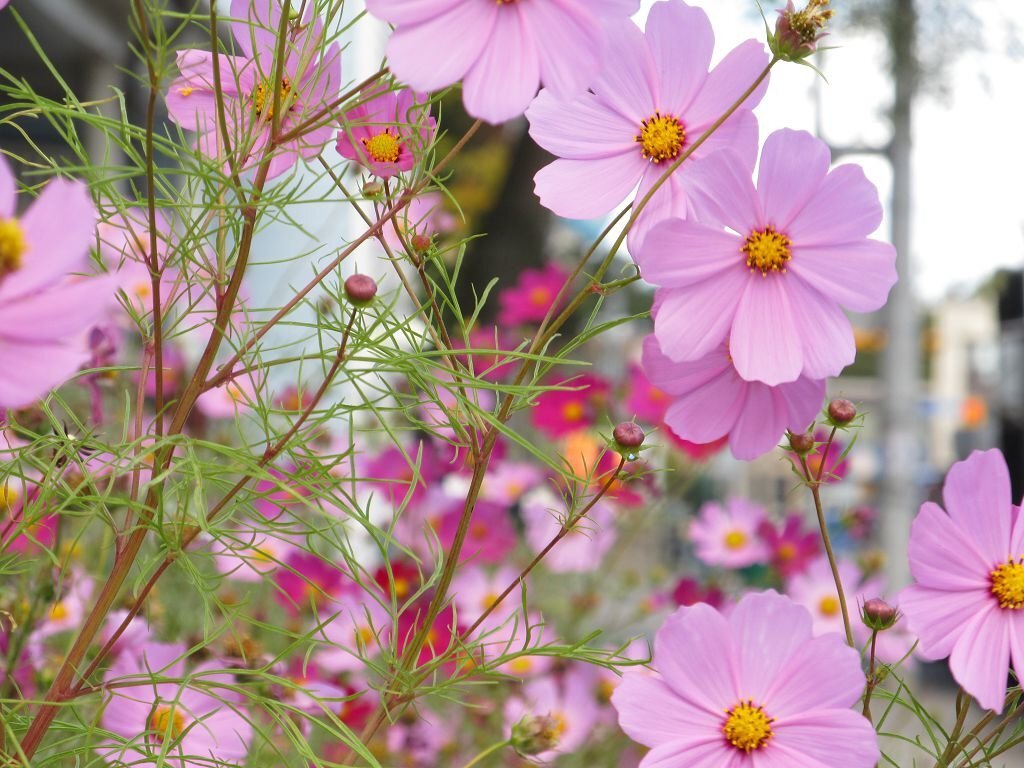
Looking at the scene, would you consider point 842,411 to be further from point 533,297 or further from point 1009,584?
point 533,297

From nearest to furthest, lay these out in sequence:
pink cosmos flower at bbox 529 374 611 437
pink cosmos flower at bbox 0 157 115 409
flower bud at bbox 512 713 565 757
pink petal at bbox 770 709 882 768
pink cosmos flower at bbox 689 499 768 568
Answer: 1. pink cosmos flower at bbox 0 157 115 409
2. pink petal at bbox 770 709 882 768
3. flower bud at bbox 512 713 565 757
4. pink cosmos flower at bbox 689 499 768 568
5. pink cosmos flower at bbox 529 374 611 437

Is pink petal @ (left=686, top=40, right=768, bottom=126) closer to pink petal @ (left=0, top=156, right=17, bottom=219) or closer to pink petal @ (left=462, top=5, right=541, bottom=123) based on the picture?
pink petal @ (left=462, top=5, right=541, bottom=123)

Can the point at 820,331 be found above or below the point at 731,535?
below

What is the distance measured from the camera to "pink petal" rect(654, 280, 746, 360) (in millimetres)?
310

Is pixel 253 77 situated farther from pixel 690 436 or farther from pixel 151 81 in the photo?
pixel 690 436

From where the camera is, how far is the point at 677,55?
13.8 inches

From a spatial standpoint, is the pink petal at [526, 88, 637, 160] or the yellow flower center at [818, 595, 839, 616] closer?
the pink petal at [526, 88, 637, 160]

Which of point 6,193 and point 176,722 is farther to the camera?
point 176,722

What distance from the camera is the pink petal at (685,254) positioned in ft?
1.00

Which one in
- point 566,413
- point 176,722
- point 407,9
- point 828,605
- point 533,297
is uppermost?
point 533,297

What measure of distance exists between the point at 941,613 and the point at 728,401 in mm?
86

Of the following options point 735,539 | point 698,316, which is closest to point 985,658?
point 698,316

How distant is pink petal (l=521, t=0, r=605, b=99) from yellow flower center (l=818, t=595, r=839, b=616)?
984 mm

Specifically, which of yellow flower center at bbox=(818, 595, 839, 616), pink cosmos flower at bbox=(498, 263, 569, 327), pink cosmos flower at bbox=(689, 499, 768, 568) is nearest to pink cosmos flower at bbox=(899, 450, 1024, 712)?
pink cosmos flower at bbox=(689, 499, 768, 568)
